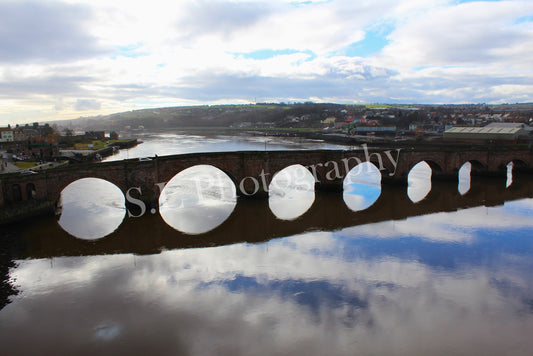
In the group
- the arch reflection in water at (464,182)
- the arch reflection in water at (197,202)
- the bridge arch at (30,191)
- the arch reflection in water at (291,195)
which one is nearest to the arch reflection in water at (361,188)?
the arch reflection in water at (291,195)

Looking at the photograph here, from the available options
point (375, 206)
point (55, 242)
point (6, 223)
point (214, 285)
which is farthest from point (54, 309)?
point (375, 206)

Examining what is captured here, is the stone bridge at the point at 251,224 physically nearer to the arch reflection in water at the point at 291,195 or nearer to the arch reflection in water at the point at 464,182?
the arch reflection in water at the point at 291,195

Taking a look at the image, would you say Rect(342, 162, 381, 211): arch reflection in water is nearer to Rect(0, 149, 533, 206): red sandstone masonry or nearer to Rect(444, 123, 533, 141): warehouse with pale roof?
Rect(0, 149, 533, 206): red sandstone masonry

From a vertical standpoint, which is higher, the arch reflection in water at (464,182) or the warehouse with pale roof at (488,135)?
the warehouse with pale roof at (488,135)

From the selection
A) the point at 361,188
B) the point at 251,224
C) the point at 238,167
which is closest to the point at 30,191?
the point at 238,167

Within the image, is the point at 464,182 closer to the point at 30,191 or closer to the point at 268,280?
the point at 268,280

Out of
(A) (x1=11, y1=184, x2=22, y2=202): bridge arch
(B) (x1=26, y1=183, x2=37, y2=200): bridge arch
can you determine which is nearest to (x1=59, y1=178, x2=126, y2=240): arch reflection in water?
(B) (x1=26, y1=183, x2=37, y2=200): bridge arch
